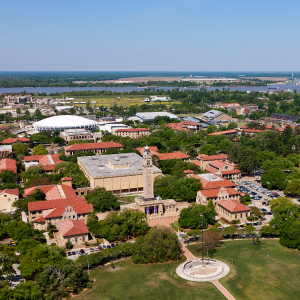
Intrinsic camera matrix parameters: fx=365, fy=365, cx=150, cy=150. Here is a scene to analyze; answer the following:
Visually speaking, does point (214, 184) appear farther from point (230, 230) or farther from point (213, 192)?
point (230, 230)

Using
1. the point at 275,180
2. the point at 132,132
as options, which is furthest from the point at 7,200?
the point at 132,132

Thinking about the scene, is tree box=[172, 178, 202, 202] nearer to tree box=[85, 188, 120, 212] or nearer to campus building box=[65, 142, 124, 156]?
tree box=[85, 188, 120, 212]

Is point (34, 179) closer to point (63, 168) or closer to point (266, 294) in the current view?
point (63, 168)

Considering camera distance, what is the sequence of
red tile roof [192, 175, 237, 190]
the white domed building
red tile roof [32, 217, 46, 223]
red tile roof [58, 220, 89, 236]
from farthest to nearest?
the white domed building
red tile roof [192, 175, 237, 190]
red tile roof [32, 217, 46, 223]
red tile roof [58, 220, 89, 236]

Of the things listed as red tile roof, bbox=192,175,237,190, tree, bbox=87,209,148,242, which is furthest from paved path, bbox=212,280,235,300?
red tile roof, bbox=192,175,237,190

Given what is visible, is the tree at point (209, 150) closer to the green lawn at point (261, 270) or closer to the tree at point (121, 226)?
the tree at point (121, 226)

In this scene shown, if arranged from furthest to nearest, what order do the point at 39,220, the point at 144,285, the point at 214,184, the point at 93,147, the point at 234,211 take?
the point at 93,147 < the point at 214,184 < the point at 234,211 < the point at 39,220 < the point at 144,285

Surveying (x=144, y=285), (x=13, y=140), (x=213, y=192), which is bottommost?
(x=144, y=285)
